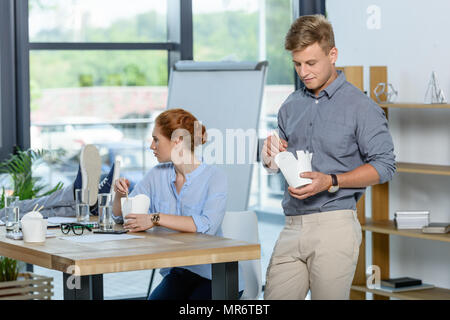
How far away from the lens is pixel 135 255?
95.7 inches

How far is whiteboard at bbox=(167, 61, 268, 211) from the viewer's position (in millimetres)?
4633

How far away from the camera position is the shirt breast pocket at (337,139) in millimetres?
2602

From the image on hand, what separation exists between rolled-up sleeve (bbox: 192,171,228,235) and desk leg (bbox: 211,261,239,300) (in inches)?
11.0

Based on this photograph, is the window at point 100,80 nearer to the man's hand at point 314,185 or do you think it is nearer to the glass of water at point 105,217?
the glass of water at point 105,217

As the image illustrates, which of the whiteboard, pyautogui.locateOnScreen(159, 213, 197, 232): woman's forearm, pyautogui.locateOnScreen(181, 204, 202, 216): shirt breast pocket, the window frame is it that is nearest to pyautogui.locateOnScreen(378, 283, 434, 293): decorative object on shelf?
the whiteboard

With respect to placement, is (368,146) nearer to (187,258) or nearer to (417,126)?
(187,258)

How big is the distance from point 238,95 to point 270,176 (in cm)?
75

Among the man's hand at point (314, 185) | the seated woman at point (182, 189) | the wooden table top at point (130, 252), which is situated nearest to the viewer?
the wooden table top at point (130, 252)

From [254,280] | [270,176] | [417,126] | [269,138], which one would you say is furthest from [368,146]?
[270,176]

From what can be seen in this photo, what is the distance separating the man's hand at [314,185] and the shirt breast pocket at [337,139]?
14 centimetres

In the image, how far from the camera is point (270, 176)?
521 centimetres

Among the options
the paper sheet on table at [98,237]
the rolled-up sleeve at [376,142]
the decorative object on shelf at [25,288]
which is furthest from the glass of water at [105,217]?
the decorative object on shelf at [25,288]

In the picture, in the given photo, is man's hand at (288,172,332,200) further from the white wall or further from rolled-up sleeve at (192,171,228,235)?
the white wall

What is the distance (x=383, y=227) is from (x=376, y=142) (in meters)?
1.78
